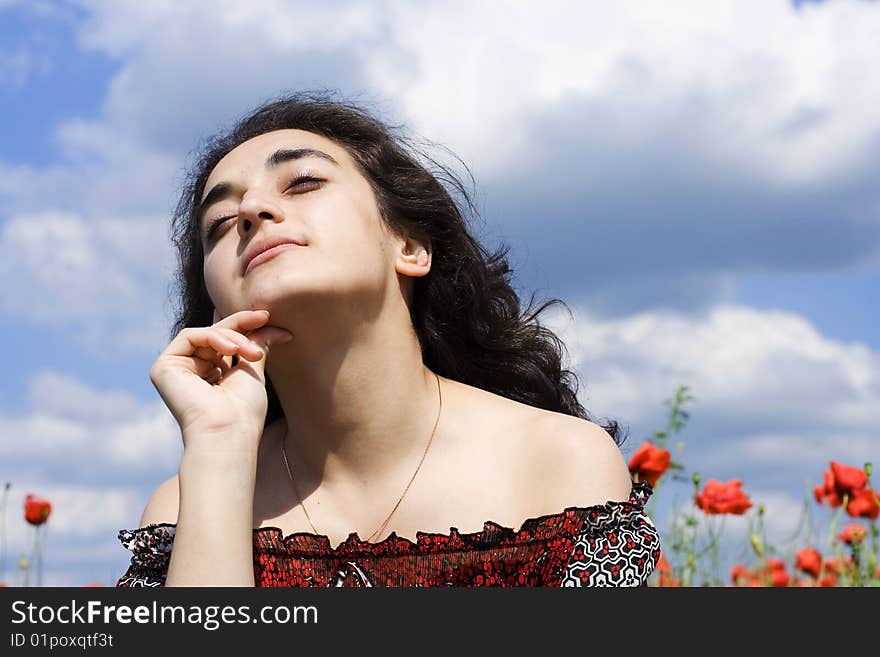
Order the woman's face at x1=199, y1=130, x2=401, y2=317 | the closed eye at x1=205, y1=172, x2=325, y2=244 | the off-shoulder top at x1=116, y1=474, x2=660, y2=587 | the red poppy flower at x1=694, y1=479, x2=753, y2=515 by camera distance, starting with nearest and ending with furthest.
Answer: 1. the off-shoulder top at x1=116, y1=474, x2=660, y2=587
2. the woman's face at x1=199, y1=130, x2=401, y2=317
3. the closed eye at x1=205, y1=172, x2=325, y2=244
4. the red poppy flower at x1=694, y1=479, x2=753, y2=515

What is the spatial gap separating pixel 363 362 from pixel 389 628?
97 cm

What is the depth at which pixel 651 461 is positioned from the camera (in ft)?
13.8

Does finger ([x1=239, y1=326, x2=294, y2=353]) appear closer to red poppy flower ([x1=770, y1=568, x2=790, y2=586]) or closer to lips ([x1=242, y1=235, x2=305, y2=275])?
lips ([x1=242, y1=235, x2=305, y2=275])

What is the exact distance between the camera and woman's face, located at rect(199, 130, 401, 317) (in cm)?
290

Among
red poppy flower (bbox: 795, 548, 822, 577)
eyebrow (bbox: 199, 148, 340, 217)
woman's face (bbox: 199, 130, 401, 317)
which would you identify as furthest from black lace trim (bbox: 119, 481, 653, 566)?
red poppy flower (bbox: 795, 548, 822, 577)

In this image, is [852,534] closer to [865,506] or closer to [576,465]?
[865,506]

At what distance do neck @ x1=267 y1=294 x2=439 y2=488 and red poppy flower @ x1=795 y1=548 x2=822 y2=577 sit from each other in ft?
8.11

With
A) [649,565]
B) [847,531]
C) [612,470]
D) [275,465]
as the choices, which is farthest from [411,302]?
[847,531]

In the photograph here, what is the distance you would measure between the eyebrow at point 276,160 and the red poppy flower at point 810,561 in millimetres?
3040

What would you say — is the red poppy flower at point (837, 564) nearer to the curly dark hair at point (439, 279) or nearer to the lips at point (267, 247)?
the curly dark hair at point (439, 279)

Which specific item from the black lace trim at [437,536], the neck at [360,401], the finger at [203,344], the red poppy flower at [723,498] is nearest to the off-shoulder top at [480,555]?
the black lace trim at [437,536]

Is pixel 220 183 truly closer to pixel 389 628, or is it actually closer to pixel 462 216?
pixel 462 216

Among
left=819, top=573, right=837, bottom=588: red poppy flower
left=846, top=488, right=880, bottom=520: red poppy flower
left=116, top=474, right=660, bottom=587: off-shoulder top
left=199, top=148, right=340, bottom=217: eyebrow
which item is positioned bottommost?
left=116, top=474, right=660, bottom=587: off-shoulder top

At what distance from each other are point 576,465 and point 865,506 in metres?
2.12
